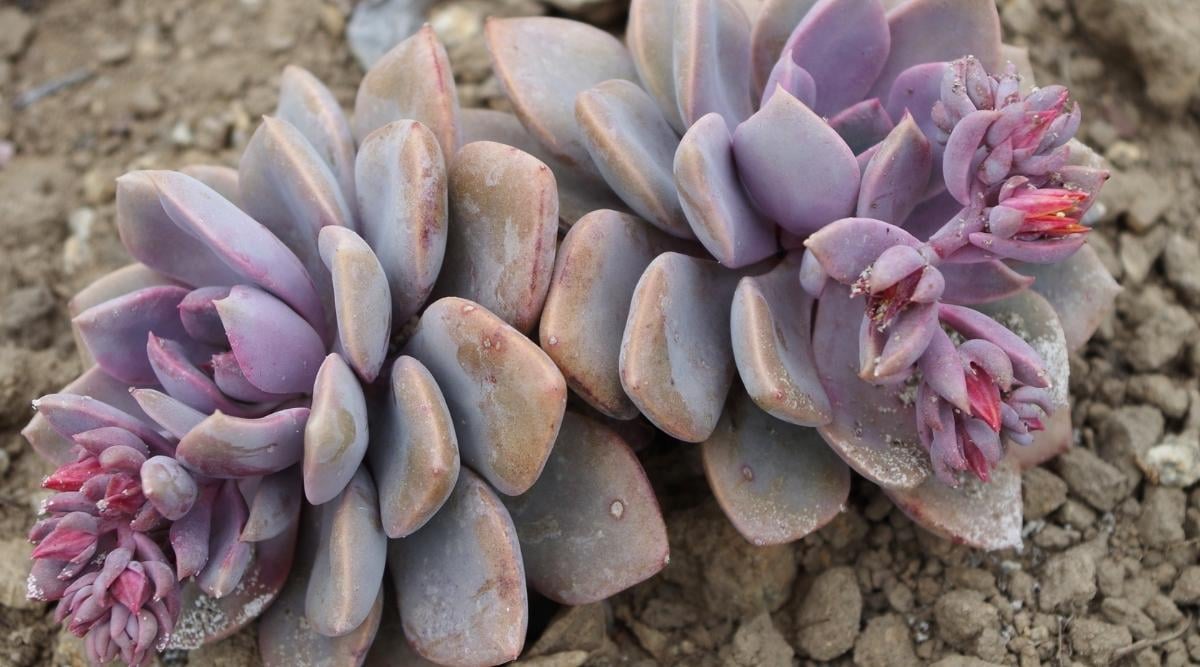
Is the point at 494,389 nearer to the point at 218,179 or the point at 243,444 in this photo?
the point at 243,444

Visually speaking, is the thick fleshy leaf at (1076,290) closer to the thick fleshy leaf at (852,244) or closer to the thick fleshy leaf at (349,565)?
the thick fleshy leaf at (852,244)

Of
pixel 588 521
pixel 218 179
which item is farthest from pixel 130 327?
pixel 588 521

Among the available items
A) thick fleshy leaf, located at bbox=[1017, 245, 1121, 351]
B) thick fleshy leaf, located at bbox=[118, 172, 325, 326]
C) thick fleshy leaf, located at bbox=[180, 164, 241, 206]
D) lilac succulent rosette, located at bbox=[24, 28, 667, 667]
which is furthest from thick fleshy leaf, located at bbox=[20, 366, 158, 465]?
thick fleshy leaf, located at bbox=[1017, 245, 1121, 351]

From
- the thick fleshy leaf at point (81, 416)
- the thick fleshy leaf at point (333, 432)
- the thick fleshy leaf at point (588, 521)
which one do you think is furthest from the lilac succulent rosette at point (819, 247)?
the thick fleshy leaf at point (81, 416)

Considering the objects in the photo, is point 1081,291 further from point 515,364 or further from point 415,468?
point 415,468

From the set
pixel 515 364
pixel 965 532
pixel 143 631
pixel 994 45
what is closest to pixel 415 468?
pixel 515 364
